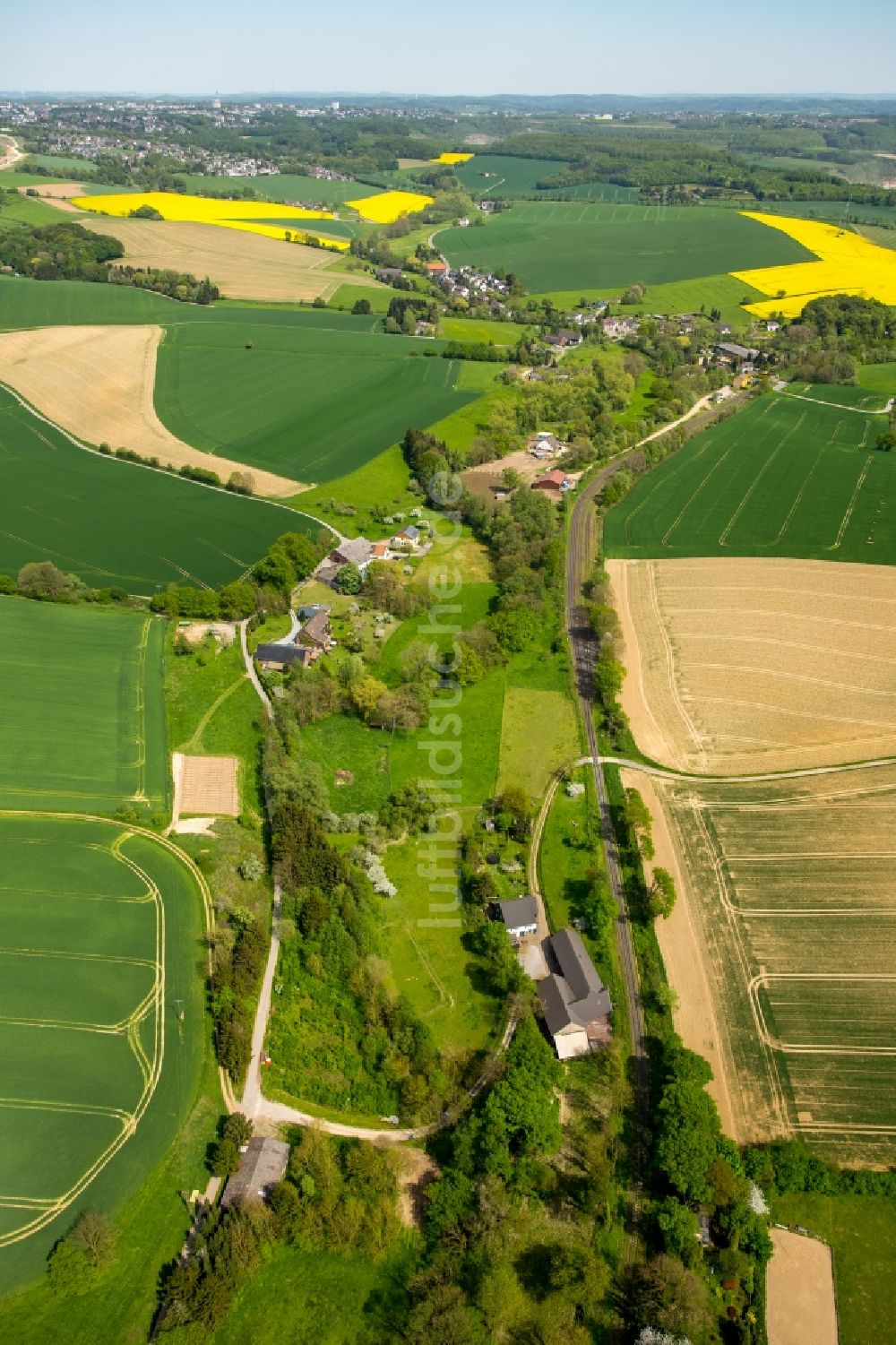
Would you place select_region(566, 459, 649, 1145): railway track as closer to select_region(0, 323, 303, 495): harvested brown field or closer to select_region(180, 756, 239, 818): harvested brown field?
select_region(180, 756, 239, 818): harvested brown field

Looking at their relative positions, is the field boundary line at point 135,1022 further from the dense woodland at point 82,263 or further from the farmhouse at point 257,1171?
the dense woodland at point 82,263

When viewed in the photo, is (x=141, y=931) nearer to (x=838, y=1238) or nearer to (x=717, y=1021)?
(x=717, y=1021)

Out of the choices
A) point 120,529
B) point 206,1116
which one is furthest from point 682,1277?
point 120,529

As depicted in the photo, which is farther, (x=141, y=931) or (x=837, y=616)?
(x=837, y=616)

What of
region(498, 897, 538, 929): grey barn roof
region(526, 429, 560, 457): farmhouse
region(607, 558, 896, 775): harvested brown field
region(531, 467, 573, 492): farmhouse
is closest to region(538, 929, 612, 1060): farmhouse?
region(498, 897, 538, 929): grey barn roof

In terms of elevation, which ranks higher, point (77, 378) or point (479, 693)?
point (77, 378)

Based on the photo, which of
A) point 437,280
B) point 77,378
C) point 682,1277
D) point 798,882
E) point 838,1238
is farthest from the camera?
point 437,280
